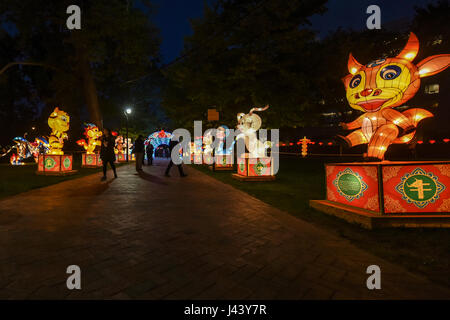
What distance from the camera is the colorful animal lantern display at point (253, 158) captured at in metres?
10.1

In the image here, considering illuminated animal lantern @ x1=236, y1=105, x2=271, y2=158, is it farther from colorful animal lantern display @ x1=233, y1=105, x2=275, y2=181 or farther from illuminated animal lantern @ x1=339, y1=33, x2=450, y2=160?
illuminated animal lantern @ x1=339, y1=33, x2=450, y2=160

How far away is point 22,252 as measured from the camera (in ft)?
10.1

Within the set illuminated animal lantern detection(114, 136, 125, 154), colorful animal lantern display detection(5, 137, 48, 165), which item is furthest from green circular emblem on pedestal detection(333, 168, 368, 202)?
illuminated animal lantern detection(114, 136, 125, 154)

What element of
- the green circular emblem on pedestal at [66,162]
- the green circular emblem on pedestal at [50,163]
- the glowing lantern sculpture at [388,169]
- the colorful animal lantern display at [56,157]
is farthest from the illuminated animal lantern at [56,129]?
the glowing lantern sculpture at [388,169]

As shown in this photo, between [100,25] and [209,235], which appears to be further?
[100,25]

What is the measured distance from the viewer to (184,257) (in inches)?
117

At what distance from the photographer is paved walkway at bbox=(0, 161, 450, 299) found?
227cm

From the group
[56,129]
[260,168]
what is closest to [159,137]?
[56,129]

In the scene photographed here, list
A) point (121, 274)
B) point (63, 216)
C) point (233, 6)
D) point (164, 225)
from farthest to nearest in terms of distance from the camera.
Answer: point (233, 6) < point (63, 216) < point (164, 225) < point (121, 274)

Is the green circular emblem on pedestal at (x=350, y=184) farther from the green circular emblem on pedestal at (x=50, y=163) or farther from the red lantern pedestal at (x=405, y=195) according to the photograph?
the green circular emblem on pedestal at (x=50, y=163)

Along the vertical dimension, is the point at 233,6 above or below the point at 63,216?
above
